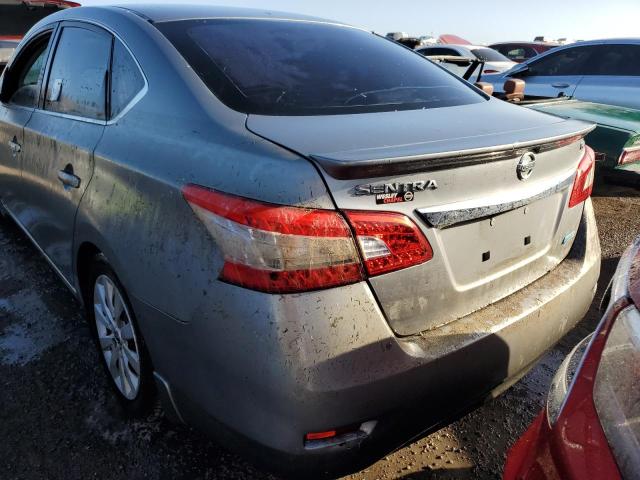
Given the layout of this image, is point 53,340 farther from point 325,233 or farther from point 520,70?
point 520,70

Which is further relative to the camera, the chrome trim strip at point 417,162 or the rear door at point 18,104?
the rear door at point 18,104

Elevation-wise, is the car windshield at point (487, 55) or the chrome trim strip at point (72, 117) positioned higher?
the chrome trim strip at point (72, 117)

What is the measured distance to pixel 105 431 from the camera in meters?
2.11

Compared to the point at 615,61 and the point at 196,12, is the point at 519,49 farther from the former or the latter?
the point at 196,12

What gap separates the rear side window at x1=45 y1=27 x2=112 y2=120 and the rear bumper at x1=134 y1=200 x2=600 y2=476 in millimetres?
1006

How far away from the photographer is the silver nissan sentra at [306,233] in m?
1.33

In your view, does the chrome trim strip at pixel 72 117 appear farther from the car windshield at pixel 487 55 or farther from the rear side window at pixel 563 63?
the car windshield at pixel 487 55

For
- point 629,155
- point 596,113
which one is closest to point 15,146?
point 629,155

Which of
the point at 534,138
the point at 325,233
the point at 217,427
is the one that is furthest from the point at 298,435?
the point at 534,138

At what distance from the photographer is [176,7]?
7.68ft

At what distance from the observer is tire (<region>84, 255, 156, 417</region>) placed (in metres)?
1.88

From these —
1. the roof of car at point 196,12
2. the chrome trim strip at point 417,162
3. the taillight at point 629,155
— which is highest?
the roof of car at point 196,12

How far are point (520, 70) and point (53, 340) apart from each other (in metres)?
6.41

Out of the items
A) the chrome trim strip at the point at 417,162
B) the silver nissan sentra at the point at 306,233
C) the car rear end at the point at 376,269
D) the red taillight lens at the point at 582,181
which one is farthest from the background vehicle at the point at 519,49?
the chrome trim strip at the point at 417,162
